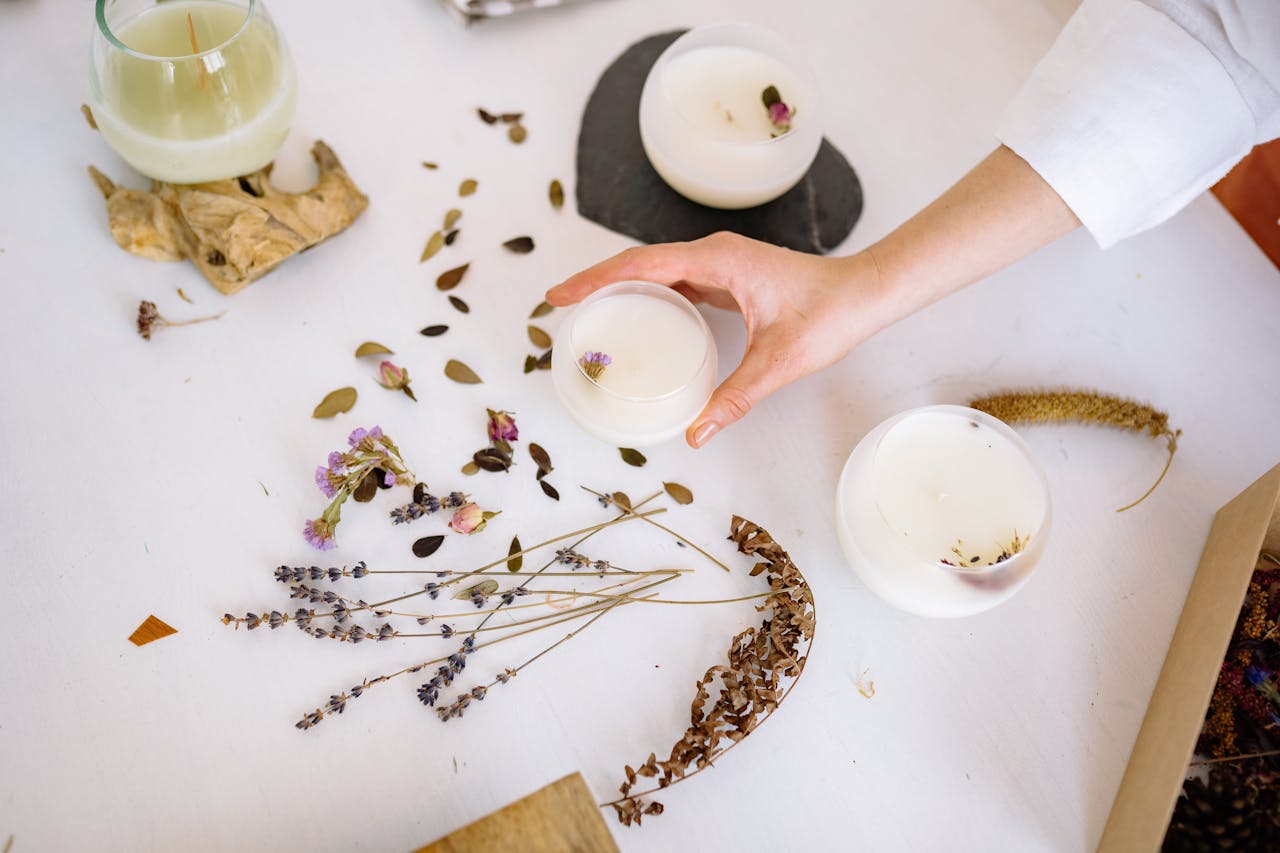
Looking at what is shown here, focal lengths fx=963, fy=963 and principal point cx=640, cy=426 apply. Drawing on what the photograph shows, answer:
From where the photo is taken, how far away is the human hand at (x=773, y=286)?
0.82 metres

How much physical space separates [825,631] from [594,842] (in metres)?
0.26

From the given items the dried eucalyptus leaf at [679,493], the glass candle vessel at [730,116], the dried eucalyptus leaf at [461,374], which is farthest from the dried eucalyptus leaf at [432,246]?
the dried eucalyptus leaf at [679,493]

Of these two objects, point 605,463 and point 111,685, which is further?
point 605,463

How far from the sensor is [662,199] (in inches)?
38.5

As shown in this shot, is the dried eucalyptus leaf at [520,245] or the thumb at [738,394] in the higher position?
the thumb at [738,394]

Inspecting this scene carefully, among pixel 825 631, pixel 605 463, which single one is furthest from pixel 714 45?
pixel 825 631

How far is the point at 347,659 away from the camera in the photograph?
0.77 metres

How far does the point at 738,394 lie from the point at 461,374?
26cm

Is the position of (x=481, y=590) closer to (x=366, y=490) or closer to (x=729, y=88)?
(x=366, y=490)

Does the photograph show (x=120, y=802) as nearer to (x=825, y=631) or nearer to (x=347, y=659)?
(x=347, y=659)

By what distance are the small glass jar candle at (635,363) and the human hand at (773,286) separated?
2cm

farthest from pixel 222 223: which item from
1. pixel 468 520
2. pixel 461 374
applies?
pixel 468 520

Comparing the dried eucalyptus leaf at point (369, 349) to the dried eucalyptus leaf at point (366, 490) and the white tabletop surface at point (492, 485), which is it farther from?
the dried eucalyptus leaf at point (366, 490)

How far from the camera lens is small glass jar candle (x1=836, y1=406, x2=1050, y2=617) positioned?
0.74 m
